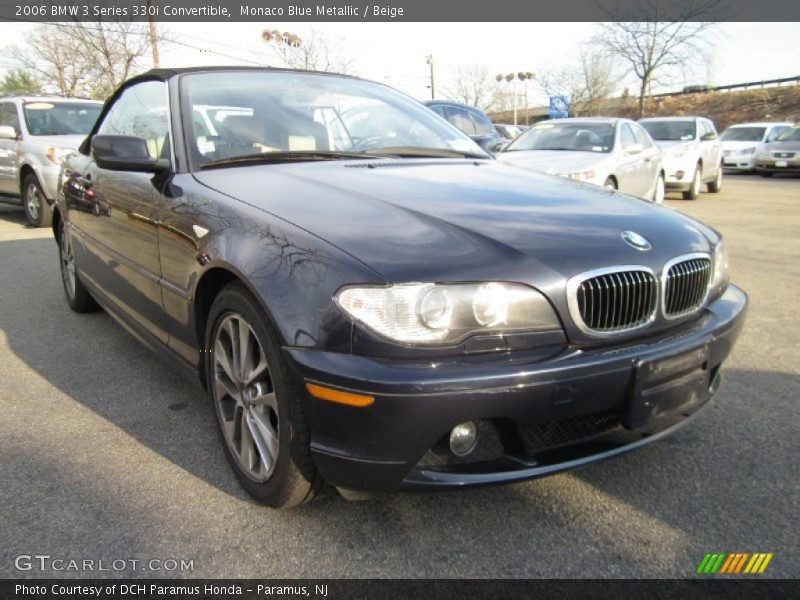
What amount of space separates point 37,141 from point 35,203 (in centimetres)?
86

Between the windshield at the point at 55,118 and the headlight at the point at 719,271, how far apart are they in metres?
8.55

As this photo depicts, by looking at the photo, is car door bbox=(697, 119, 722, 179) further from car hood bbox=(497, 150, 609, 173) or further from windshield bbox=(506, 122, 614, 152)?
car hood bbox=(497, 150, 609, 173)

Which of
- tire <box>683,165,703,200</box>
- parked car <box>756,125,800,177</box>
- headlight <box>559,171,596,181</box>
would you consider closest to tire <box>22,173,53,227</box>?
headlight <box>559,171,596,181</box>

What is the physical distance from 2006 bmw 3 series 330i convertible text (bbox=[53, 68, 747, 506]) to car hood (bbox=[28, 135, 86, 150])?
6.28 m

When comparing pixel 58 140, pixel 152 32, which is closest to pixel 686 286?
pixel 58 140

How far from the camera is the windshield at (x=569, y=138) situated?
8836 millimetres

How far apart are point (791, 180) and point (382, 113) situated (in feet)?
60.6

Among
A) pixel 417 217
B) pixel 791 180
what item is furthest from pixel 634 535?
pixel 791 180

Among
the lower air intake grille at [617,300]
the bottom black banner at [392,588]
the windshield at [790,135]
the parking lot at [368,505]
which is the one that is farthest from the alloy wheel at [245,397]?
the windshield at [790,135]

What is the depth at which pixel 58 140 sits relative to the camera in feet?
27.8

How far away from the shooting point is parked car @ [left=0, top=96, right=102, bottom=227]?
27.2 feet

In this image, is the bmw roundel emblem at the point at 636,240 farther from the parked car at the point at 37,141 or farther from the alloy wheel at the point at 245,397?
the parked car at the point at 37,141

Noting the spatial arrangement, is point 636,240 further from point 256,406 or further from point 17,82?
point 17,82

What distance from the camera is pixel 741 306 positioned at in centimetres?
252
